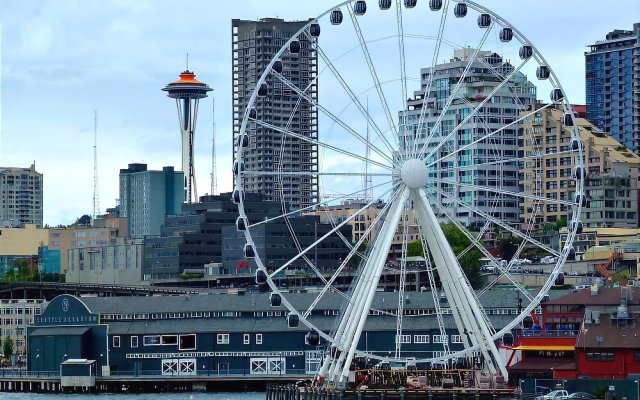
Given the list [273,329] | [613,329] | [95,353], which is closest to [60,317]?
[95,353]

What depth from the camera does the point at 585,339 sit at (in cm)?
10850

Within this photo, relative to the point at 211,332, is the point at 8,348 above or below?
below

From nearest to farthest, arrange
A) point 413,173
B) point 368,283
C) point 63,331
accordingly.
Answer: point 413,173
point 368,283
point 63,331

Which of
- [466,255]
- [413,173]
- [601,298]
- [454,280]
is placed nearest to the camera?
[413,173]

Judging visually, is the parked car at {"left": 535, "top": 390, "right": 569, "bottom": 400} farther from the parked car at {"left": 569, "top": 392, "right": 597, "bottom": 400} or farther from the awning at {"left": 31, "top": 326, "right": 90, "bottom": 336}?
the awning at {"left": 31, "top": 326, "right": 90, "bottom": 336}

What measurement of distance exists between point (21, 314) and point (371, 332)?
191 ft

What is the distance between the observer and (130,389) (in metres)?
145

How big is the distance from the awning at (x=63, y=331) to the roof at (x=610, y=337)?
165 ft

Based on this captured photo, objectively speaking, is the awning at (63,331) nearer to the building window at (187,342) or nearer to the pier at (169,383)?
the pier at (169,383)

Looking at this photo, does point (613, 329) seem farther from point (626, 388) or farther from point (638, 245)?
point (638, 245)

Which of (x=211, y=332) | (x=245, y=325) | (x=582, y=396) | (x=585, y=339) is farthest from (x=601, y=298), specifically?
(x=211, y=332)

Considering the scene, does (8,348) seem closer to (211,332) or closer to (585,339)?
(211,332)

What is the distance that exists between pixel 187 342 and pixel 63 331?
9159 mm

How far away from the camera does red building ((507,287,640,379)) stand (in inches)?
4220
